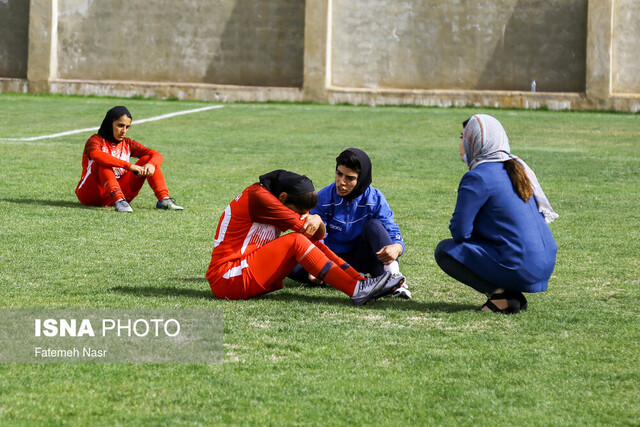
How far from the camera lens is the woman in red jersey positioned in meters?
5.85

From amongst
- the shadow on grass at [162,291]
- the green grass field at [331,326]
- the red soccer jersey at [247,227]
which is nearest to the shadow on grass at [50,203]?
the green grass field at [331,326]

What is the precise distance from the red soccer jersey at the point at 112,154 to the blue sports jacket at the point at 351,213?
4.04 metres

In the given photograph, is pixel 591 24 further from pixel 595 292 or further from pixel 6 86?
pixel 595 292

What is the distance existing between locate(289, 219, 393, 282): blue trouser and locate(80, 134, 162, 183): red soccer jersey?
13.0 ft

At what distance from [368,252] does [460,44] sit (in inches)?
981

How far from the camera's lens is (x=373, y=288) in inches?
233

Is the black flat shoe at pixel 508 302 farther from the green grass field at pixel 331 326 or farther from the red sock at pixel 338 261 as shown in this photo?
the red sock at pixel 338 261

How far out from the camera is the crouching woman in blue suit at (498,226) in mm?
5633

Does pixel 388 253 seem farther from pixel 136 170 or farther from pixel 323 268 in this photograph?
pixel 136 170

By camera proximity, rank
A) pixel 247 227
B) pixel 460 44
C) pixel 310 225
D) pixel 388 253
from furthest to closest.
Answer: pixel 460 44 < pixel 388 253 < pixel 247 227 < pixel 310 225

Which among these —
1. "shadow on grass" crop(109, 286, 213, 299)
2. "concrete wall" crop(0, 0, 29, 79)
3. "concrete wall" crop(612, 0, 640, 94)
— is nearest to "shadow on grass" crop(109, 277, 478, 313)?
"shadow on grass" crop(109, 286, 213, 299)

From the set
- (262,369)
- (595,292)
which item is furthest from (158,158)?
(262,369)

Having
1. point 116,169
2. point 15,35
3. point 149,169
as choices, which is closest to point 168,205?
point 149,169

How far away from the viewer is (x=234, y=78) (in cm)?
3170
